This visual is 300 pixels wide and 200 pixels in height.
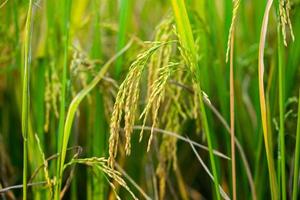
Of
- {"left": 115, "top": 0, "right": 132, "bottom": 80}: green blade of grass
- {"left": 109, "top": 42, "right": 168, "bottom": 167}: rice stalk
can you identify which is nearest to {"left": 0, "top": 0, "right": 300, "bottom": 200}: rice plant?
{"left": 115, "top": 0, "right": 132, "bottom": 80}: green blade of grass

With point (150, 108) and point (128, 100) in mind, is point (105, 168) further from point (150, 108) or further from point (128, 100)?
point (150, 108)

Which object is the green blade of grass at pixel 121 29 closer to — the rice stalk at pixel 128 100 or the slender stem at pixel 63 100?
the slender stem at pixel 63 100

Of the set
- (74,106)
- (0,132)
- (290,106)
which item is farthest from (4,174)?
(290,106)

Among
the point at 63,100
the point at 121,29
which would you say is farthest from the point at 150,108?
the point at 63,100

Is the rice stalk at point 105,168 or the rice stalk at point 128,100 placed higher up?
the rice stalk at point 128,100

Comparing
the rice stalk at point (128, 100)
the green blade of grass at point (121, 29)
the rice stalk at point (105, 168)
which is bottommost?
the rice stalk at point (105, 168)

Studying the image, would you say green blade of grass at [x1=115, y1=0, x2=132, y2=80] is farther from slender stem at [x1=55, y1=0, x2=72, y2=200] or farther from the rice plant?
slender stem at [x1=55, y1=0, x2=72, y2=200]

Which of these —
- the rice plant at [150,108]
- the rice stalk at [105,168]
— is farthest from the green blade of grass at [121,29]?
the rice stalk at [105,168]

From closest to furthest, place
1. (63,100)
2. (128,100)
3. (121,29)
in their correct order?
(128,100) < (63,100) < (121,29)

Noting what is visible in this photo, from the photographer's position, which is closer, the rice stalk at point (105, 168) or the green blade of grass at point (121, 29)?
the rice stalk at point (105, 168)

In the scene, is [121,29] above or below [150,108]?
above

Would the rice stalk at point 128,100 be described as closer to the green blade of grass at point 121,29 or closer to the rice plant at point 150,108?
the rice plant at point 150,108
